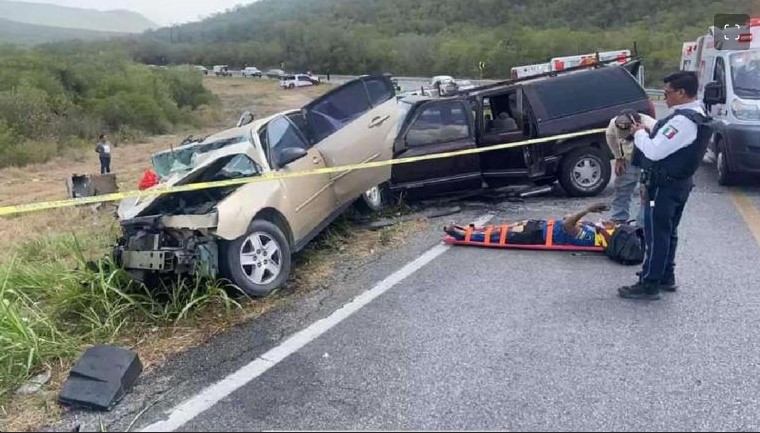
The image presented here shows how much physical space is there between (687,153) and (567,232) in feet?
5.94

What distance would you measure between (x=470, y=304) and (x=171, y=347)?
2.19 m

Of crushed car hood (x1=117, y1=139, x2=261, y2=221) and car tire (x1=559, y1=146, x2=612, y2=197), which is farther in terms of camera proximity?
car tire (x1=559, y1=146, x2=612, y2=197)

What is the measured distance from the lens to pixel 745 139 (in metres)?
8.41

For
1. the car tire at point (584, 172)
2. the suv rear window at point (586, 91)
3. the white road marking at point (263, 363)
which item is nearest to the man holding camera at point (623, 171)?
the car tire at point (584, 172)

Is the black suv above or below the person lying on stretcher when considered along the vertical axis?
above

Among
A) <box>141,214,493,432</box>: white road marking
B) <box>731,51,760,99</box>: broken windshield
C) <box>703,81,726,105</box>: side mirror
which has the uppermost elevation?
<box>731,51,760,99</box>: broken windshield

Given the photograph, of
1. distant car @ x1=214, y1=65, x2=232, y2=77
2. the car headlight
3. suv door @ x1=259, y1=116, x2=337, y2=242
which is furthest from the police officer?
distant car @ x1=214, y1=65, x2=232, y2=77

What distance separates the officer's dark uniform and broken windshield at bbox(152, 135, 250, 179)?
379 cm

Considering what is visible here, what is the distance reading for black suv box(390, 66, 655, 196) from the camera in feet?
27.3

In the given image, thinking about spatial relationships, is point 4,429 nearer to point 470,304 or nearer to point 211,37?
point 470,304

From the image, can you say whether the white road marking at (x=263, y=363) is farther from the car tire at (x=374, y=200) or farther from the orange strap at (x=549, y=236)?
the car tire at (x=374, y=200)

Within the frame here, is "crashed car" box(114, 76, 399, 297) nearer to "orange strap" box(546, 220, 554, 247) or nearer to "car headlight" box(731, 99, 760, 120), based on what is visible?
"orange strap" box(546, 220, 554, 247)

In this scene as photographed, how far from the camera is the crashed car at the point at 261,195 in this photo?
507cm

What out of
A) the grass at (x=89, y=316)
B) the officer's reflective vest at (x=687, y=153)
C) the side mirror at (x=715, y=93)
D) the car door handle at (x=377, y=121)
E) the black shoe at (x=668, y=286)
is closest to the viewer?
the grass at (x=89, y=316)
